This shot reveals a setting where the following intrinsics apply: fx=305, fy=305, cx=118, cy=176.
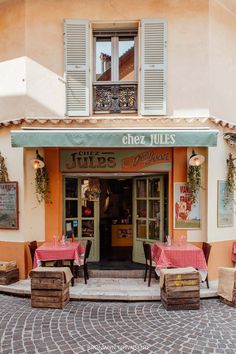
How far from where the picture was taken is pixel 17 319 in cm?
598

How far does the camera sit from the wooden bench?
637cm

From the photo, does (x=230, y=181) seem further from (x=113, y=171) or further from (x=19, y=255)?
(x=19, y=255)

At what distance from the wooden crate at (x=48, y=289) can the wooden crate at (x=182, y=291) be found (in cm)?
222

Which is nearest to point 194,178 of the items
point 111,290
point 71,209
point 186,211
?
point 186,211

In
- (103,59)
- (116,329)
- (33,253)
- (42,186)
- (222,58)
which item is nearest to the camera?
(116,329)

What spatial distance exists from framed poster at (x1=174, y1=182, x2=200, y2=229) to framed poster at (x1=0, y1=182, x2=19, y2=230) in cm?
440

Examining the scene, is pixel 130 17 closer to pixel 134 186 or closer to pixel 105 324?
pixel 134 186

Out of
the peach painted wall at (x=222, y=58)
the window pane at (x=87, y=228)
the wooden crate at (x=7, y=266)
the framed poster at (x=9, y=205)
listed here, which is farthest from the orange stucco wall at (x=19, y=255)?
the peach painted wall at (x=222, y=58)

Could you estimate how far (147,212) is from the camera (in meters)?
9.39

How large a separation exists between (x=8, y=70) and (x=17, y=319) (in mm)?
6439

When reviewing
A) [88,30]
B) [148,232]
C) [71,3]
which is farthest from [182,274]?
[71,3]

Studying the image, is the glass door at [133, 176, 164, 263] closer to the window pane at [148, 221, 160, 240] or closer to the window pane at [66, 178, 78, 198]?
the window pane at [148, 221, 160, 240]

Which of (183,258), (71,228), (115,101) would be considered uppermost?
(115,101)

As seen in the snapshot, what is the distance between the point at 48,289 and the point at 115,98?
203 inches
